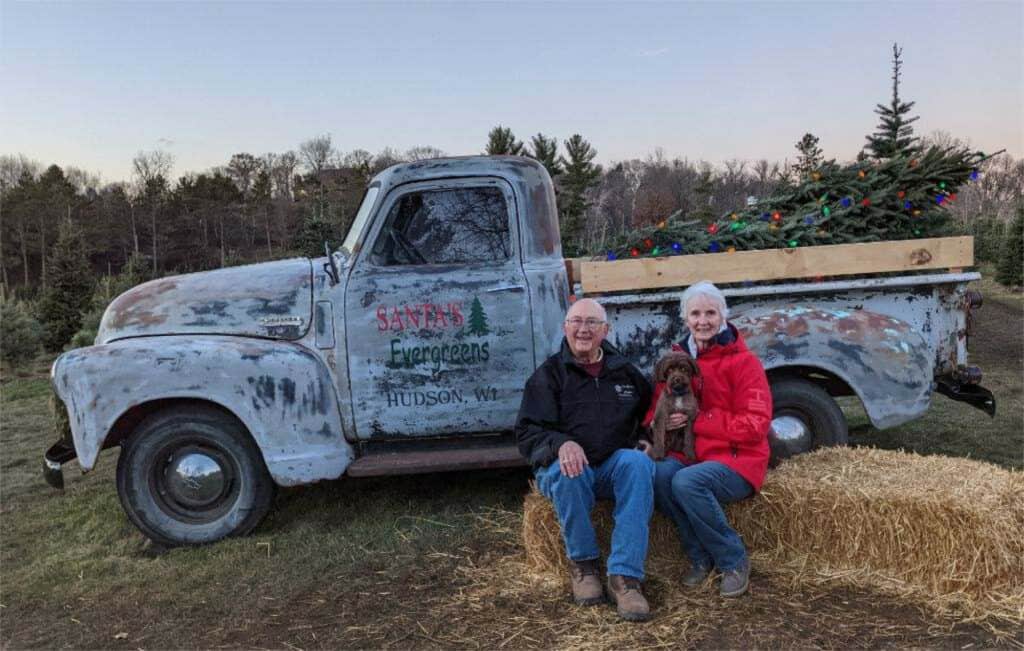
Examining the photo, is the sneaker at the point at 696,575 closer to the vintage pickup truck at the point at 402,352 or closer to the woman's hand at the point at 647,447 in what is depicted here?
the woman's hand at the point at 647,447

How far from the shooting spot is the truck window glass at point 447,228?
4586 millimetres

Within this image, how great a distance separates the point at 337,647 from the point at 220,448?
5.67 ft

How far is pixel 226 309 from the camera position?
14.8ft

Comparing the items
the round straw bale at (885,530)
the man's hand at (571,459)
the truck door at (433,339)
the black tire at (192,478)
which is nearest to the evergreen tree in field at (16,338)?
the black tire at (192,478)

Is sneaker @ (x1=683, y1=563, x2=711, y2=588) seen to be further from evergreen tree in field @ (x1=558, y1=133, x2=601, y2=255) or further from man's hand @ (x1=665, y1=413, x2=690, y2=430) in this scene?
evergreen tree in field @ (x1=558, y1=133, x2=601, y2=255)

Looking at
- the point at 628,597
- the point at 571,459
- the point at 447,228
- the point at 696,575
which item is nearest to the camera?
the point at 628,597

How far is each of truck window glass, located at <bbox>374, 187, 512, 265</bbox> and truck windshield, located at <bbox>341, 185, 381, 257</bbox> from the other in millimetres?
179

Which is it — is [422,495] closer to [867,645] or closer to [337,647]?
[337,647]

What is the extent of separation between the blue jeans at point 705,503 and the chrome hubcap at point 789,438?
1.07 m

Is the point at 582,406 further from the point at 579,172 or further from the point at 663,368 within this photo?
the point at 579,172

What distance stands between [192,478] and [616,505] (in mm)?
2552

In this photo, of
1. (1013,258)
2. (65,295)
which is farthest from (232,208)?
(1013,258)

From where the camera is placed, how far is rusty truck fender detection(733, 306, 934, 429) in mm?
4387

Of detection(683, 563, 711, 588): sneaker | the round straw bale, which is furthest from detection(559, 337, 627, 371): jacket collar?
detection(683, 563, 711, 588): sneaker
